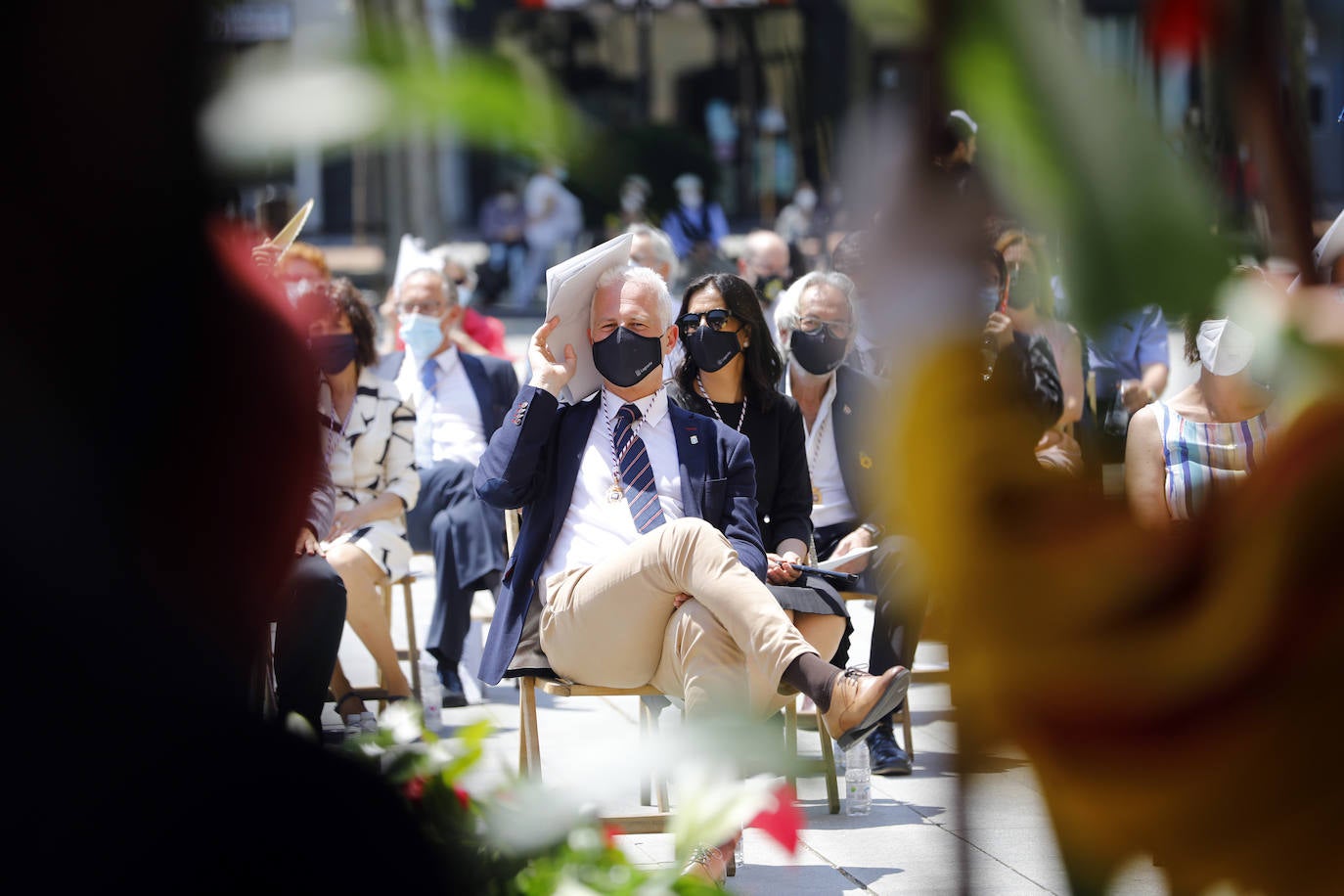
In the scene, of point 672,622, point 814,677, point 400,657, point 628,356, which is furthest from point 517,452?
point 400,657

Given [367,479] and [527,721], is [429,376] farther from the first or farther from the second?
[527,721]

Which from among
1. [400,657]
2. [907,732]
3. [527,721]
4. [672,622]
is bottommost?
[400,657]

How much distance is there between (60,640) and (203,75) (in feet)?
1.88

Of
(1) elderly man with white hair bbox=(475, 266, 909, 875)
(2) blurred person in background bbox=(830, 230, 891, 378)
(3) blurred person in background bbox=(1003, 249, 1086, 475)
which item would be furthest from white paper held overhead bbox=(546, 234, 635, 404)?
(2) blurred person in background bbox=(830, 230, 891, 378)

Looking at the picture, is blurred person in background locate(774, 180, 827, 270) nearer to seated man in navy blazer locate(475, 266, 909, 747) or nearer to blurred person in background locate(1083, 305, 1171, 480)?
blurred person in background locate(1083, 305, 1171, 480)

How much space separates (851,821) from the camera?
4.27 m

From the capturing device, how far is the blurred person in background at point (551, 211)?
2.02ft

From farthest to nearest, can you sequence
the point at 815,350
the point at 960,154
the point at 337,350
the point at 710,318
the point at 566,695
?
the point at 337,350, the point at 815,350, the point at 710,318, the point at 566,695, the point at 960,154

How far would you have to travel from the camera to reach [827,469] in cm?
507

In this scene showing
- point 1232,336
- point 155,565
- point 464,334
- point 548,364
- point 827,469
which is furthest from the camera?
point 464,334

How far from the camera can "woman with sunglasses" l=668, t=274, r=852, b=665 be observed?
15.1 ft

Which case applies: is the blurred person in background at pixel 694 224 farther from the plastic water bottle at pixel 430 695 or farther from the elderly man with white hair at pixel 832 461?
the plastic water bottle at pixel 430 695

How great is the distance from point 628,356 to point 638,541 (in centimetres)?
58

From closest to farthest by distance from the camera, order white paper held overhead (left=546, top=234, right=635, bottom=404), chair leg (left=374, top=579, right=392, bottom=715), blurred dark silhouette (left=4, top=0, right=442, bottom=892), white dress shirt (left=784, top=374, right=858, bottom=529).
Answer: blurred dark silhouette (left=4, top=0, right=442, bottom=892), white paper held overhead (left=546, top=234, right=635, bottom=404), white dress shirt (left=784, top=374, right=858, bottom=529), chair leg (left=374, top=579, right=392, bottom=715)
